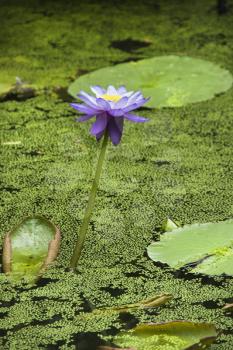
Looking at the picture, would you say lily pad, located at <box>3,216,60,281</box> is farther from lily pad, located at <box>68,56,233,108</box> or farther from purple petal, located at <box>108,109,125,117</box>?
lily pad, located at <box>68,56,233,108</box>

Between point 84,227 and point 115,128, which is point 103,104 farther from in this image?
point 84,227

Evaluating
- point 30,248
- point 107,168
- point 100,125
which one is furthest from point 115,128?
point 107,168

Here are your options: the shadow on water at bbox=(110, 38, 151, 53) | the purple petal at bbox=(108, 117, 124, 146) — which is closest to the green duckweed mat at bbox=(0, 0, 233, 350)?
the shadow on water at bbox=(110, 38, 151, 53)

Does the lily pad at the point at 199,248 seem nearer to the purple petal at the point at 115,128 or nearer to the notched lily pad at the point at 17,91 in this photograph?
the purple petal at the point at 115,128

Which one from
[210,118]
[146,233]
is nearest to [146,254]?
[146,233]

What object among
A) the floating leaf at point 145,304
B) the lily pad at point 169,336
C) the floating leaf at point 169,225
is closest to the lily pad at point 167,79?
the floating leaf at point 169,225
